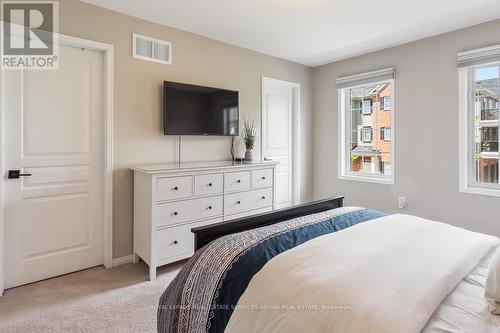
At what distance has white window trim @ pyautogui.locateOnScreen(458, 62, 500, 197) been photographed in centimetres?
311

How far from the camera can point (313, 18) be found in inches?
113

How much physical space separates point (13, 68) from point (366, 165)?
407 cm

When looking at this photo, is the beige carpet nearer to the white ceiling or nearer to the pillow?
the pillow

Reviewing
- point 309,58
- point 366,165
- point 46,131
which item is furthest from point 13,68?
point 366,165

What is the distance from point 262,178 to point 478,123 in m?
2.39

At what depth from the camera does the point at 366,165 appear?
162 inches

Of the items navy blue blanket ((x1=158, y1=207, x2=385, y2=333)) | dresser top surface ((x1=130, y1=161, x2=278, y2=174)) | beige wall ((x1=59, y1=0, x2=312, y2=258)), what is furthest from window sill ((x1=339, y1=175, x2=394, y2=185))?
navy blue blanket ((x1=158, y1=207, x2=385, y2=333))

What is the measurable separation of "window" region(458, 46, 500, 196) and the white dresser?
92.5 inches

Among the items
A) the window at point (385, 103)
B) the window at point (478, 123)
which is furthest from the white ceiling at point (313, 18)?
the window at point (385, 103)

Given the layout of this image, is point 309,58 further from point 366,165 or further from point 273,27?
point 366,165

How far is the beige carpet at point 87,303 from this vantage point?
187 cm

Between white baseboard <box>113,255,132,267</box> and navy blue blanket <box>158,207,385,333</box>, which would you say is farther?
white baseboard <box>113,255,132,267</box>

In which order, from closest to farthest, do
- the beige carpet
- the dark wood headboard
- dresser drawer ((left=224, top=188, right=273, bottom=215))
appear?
the dark wood headboard < the beige carpet < dresser drawer ((left=224, top=188, right=273, bottom=215))

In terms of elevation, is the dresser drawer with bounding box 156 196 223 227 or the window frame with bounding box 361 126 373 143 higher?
the window frame with bounding box 361 126 373 143
